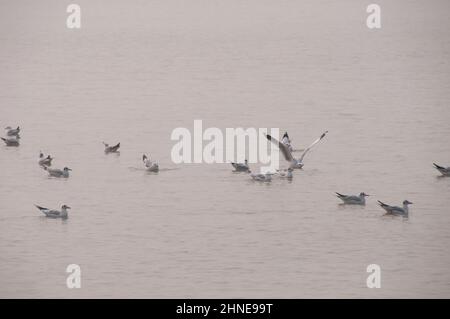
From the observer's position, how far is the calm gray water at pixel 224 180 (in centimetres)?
3347

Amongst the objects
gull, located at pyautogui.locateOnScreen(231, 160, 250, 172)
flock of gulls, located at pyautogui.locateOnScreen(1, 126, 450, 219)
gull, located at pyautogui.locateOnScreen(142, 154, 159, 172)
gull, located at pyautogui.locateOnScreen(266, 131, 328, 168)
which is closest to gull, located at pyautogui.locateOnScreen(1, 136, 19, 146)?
flock of gulls, located at pyautogui.locateOnScreen(1, 126, 450, 219)

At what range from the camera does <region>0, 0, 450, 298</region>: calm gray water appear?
33469 millimetres

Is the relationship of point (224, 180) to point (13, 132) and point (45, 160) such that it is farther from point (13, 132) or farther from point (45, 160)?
point (13, 132)

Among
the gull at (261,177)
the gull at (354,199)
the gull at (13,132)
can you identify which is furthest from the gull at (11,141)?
the gull at (354,199)

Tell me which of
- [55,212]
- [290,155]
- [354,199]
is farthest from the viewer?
[290,155]

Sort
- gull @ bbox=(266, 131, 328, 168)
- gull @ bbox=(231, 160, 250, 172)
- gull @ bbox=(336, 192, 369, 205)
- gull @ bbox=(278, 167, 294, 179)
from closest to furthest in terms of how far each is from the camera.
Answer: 1. gull @ bbox=(336, 192, 369, 205)
2. gull @ bbox=(266, 131, 328, 168)
3. gull @ bbox=(278, 167, 294, 179)
4. gull @ bbox=(231, 160, 250, 172)

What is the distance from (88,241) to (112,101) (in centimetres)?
3128

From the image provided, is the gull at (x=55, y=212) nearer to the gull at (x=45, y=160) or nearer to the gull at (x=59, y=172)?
the gull at (x=59, y=172)

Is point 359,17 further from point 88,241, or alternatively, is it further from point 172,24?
point 88,241

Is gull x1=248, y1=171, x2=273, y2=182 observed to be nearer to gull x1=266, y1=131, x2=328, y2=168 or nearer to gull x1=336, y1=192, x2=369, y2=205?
gull x1=266, y1=131, x2=328, y2=168

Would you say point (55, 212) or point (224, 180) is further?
point (224, 180)

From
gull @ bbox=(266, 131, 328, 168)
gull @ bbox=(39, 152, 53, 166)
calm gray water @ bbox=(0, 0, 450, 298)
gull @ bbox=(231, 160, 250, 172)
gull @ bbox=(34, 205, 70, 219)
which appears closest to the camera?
calm gray water @ bbox=(0, 0, 450, 298)

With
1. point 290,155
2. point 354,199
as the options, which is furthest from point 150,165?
point 354,199

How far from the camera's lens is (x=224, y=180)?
44.1m
